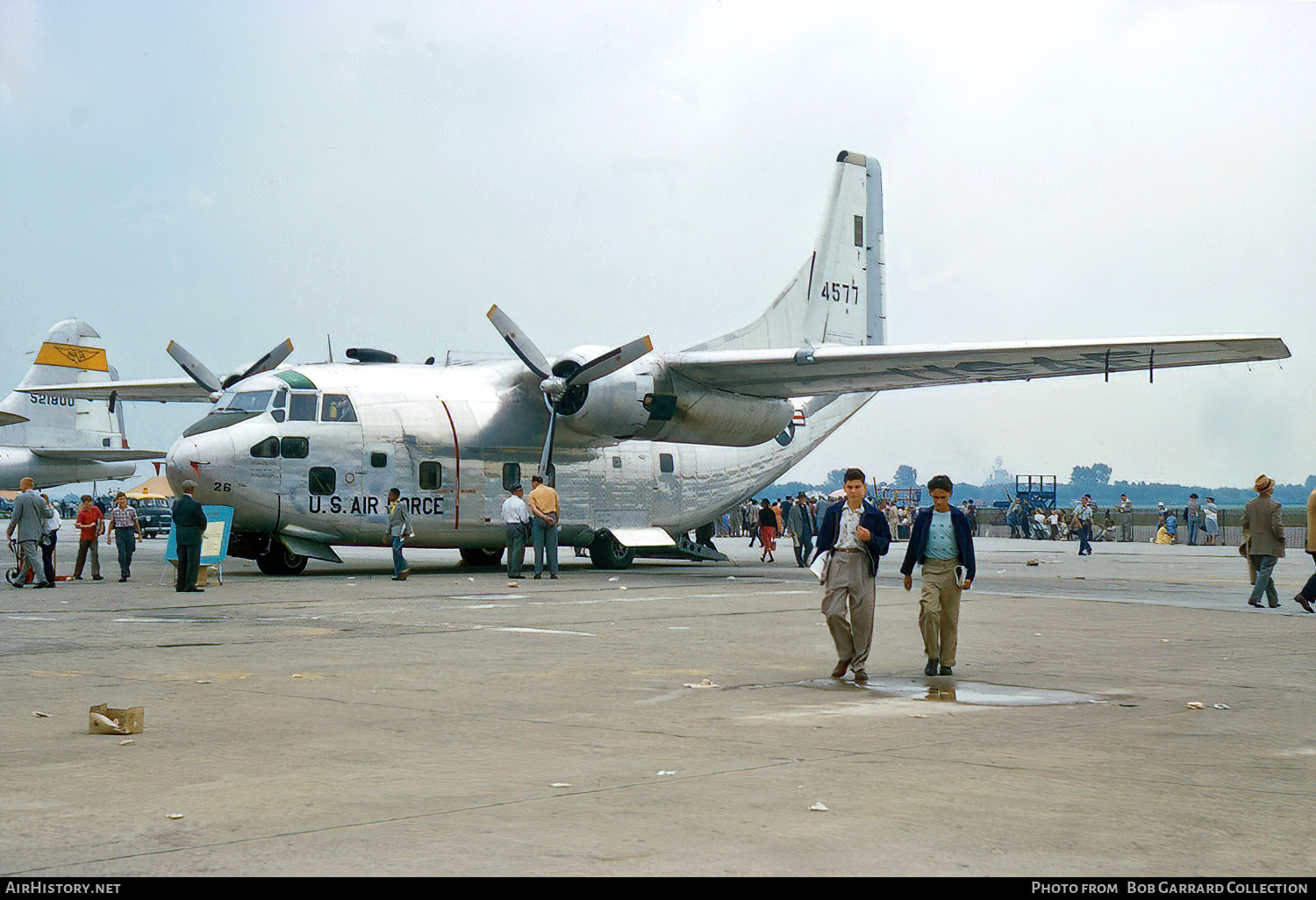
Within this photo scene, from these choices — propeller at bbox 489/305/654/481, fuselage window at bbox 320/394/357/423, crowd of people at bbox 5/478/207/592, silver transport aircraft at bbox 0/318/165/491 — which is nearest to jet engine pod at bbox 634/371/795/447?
propeller at bbox 489/305/654/481

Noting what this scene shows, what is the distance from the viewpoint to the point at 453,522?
2253cm

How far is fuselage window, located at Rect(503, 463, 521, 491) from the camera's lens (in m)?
23.2

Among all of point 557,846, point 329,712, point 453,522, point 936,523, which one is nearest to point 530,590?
point 453,522

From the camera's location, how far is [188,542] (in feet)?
58.7

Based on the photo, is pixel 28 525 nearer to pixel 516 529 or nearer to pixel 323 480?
pixel 323 480

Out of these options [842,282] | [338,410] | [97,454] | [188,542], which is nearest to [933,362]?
[842,282]

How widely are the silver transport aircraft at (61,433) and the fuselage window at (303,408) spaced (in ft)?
66.3

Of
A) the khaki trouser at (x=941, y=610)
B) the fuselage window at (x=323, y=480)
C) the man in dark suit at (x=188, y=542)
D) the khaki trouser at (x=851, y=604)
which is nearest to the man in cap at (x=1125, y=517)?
the fuselage window at (x=323, y=480)

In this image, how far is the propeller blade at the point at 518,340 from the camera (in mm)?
23109

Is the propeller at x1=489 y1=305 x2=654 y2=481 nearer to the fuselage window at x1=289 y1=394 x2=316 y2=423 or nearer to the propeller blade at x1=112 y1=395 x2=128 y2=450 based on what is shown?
the fuselage window at x1=289 y1=394 x2=316 y2=423

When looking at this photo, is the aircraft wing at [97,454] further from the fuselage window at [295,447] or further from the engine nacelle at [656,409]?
the engine nacelle at [656,409]

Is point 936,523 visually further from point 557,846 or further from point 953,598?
point 557,846

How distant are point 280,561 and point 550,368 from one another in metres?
5.94

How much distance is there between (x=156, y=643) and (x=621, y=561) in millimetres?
14147
